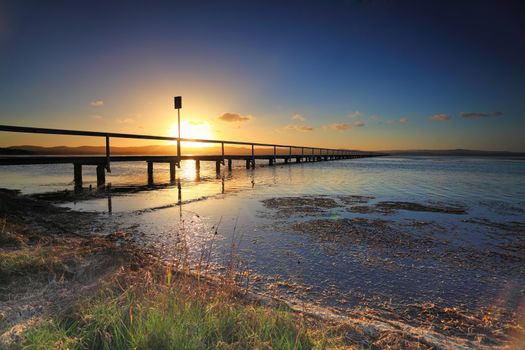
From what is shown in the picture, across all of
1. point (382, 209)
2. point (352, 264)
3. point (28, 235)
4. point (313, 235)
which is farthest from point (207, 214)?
point (382, 209)

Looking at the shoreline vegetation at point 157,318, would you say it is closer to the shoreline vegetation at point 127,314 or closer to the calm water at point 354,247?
the shoreline vegetation at point 127,314

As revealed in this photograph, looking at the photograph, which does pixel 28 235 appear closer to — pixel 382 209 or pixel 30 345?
pixel 30 345

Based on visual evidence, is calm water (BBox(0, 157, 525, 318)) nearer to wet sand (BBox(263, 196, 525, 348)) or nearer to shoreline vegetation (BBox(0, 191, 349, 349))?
wet sand (BBox(263, 196, 525, 348))

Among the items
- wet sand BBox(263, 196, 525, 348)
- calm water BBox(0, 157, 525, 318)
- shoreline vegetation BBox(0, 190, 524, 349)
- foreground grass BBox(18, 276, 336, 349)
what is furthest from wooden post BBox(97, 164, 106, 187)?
foreground grass BBox(18, 276, 336, 349)

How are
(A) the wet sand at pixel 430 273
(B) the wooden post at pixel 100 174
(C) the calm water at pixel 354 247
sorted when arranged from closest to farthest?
(A) the wet sand at pixel 430 273
(C) the calm water at pixel 354 247
(B) the wooden post at pixel 100 174

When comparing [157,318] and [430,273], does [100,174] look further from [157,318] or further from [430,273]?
[430,273]

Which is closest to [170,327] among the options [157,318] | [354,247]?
[157,318]

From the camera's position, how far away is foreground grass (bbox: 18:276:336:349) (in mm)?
1812

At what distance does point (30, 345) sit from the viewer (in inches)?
67.6

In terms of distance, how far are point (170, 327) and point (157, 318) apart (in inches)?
4.8

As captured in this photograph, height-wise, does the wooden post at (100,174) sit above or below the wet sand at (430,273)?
above

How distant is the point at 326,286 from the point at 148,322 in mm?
1987

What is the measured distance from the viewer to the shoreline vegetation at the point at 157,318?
186 centimetres

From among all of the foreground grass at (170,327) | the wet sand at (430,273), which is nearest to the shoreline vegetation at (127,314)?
the foreground grass at (170,327)
